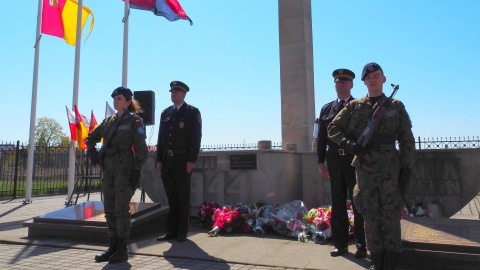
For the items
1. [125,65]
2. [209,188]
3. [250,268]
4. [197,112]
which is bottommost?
[250,268]

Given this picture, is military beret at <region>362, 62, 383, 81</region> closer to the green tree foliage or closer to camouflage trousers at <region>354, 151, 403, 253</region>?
camouflage trousers at <region>354, 151, 403, 253</region>

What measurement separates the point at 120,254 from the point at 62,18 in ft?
33.5

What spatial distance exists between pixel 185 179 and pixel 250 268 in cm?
176

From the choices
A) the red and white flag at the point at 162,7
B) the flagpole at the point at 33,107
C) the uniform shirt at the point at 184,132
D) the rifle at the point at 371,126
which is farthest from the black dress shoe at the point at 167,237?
the flagpole at the point at 33,107

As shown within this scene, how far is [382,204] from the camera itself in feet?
10.9

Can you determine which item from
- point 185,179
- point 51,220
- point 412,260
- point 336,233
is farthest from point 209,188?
point 412,260

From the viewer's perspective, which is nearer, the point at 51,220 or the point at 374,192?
the point at 374,192

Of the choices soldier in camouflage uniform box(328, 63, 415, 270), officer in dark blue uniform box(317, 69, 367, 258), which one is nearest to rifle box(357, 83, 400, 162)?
soldier in camouflage uniform box(328, 63, 415, 270)

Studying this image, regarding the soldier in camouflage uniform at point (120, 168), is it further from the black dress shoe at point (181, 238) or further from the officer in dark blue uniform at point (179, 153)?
the black dress shoe at point (181, 238)

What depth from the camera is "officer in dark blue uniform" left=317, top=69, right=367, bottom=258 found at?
429cm

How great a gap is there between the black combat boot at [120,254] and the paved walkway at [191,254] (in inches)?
3.8

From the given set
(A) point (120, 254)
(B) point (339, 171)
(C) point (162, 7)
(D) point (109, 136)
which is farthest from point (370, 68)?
(C) point (162, 7)

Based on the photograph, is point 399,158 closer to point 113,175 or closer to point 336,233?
point 336,233

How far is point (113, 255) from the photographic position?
166 inches
